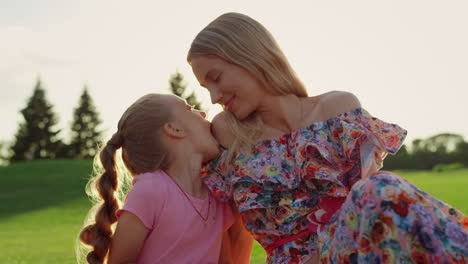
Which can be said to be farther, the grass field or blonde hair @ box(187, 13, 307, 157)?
the grass field

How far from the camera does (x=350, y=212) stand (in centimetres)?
209

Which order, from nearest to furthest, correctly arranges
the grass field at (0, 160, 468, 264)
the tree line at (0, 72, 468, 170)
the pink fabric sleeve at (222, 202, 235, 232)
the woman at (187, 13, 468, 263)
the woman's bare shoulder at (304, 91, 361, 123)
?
the woman at (187, 13, 468, 263) → the woman's bare shoulder at (304, 91, 361, 123) → the pink fabric sleeve at (222, 202, 235, 232) → the grass field at (0, 160, 468, 264) → the tree line at (0, 72, 468, 170)

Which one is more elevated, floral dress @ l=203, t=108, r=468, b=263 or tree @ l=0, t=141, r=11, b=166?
floral dress @ l=203, t=108, r=468, b=263

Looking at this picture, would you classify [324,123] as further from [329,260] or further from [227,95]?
[329,260]

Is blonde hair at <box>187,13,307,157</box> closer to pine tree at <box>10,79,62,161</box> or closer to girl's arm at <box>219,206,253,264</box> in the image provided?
girl's arm at <box>219,206,253,264</box>

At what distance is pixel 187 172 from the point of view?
108 inches

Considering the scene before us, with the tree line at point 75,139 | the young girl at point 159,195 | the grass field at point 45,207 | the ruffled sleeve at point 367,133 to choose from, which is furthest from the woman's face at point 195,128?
the tree line at point 75,139

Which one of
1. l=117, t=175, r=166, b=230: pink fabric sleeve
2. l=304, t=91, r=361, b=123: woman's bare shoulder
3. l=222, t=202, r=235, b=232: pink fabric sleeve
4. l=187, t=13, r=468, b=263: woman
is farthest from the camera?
l=222, t=202, r=235, b=232: pink fabric sleeve

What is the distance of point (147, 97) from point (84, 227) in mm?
701

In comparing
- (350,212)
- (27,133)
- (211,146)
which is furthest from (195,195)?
(27,133)

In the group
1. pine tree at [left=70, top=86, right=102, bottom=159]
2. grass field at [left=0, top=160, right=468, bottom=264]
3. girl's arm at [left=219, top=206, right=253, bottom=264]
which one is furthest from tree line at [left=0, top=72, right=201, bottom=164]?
girl's arm at [left=219, top=206, right=253, bottom=264]

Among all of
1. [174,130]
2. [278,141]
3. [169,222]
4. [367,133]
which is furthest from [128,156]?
[367,133]

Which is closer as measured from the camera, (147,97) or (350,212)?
(350,212)

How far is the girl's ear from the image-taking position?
272 centimetres
